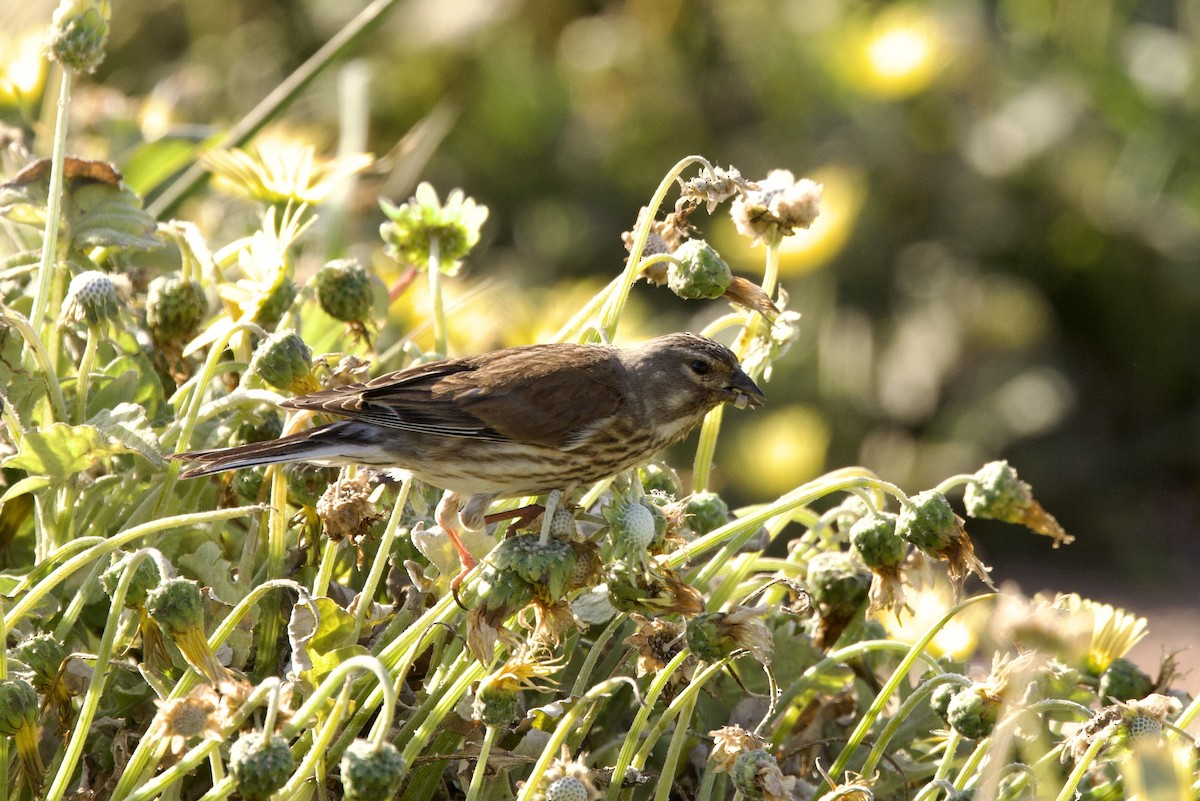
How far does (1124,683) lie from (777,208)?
753mm

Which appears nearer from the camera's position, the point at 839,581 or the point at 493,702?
the point at 493,702

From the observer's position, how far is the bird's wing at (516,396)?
211cm

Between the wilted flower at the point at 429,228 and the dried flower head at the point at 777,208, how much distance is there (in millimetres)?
436

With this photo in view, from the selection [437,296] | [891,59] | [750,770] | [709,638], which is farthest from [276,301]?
[891,59]

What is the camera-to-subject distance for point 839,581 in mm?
1916

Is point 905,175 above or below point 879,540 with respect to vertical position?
above

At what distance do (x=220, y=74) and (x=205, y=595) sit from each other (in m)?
4.21

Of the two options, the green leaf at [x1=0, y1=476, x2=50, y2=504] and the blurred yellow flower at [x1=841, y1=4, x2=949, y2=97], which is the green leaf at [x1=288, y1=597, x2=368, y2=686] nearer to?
the green leaf at [x1=0, y1=476, x2=50, y2=504]

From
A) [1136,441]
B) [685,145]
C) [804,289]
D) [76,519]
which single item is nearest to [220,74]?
[685,145]

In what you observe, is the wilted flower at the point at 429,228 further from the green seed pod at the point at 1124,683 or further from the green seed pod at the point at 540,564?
the green seed pod at the point at 1124,683

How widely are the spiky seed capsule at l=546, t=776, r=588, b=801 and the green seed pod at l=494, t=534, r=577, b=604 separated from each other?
197mm

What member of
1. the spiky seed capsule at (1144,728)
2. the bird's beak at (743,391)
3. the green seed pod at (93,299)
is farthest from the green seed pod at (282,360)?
the spiky seed capsule at (1144,728)

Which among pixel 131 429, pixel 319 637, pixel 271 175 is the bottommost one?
pixel 319 637

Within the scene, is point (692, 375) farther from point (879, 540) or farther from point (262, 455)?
point (262, 455)
